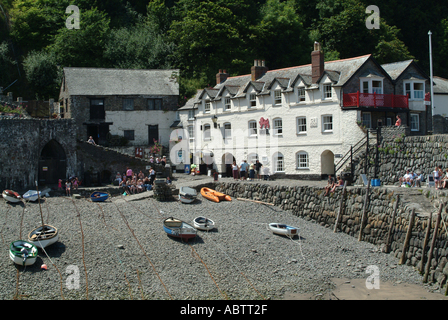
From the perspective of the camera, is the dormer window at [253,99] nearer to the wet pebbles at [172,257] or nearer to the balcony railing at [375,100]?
the balcony railing at [375,100]

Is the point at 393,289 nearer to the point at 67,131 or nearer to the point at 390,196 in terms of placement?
the point at 390,196

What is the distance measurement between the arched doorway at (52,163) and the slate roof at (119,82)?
8.75 metres

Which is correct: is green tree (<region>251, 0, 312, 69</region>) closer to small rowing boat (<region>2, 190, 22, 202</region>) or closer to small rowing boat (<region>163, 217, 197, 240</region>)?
small rowing boat (<region>2, 190, 22, 202</region>)

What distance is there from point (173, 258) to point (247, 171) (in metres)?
15.2

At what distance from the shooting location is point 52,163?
35781 mm

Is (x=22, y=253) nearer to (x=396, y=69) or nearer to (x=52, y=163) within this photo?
(x=52, y=163)

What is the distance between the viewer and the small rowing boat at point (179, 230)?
79.8ft

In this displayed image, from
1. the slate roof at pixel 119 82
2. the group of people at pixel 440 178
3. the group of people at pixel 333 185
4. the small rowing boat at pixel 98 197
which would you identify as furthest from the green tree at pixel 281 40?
the group of people at pixel 440 178

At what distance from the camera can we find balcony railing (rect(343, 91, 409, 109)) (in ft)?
107

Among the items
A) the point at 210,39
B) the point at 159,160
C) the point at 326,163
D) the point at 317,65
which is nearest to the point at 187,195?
the point at 326,163

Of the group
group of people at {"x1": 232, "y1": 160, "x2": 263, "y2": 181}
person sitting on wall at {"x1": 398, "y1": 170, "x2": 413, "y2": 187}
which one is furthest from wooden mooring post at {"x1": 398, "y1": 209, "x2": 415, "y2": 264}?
group of people at {"x1": 232, "y1": 160, "x2": 263, "y2": 181}

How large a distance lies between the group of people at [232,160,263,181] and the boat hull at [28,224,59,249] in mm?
15451

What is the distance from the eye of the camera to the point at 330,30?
56031 millimetres
